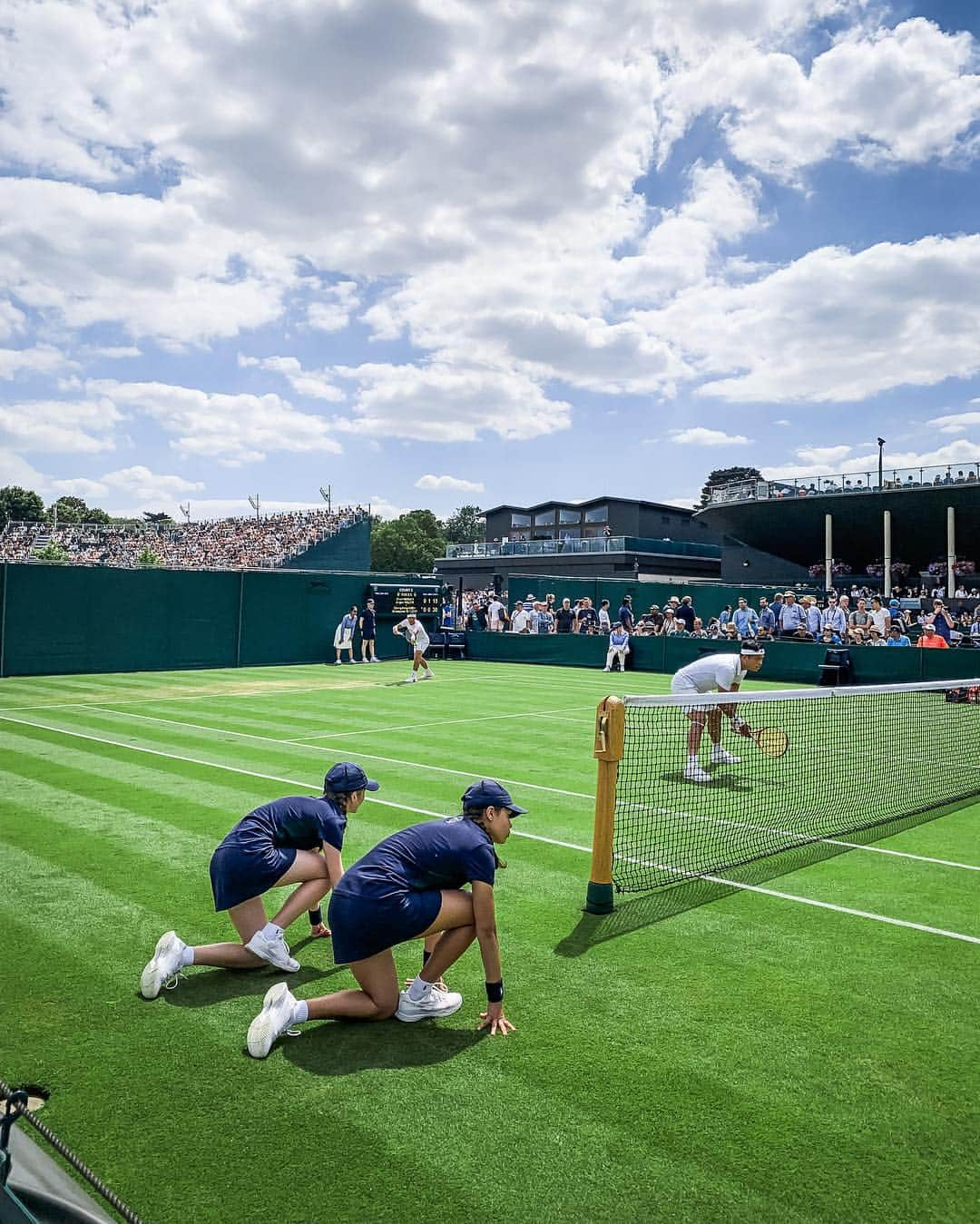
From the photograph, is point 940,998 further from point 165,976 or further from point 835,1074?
point 165,976

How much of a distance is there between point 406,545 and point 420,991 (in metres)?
97.8

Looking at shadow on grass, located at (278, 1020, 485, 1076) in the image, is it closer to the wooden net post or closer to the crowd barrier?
the wooden net post

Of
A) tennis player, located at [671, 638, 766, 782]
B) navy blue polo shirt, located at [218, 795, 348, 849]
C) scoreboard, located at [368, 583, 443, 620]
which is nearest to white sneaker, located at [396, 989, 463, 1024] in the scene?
navy blue polo shirt, located at [218, 795, 348, 849]

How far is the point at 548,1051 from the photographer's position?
16.0 ft

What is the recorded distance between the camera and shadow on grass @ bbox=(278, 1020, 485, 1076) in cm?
473

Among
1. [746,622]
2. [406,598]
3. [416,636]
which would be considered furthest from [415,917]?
[406,598]

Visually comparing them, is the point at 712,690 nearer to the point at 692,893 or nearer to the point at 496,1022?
the point at 692,893

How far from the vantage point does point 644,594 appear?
120 feet

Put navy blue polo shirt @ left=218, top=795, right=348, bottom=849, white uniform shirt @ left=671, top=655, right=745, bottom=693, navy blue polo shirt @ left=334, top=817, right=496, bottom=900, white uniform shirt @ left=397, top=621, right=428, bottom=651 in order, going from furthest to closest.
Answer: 1. white uniform shirt @ left=397, top=621, right=428, bottom=651
2. white uniform shirt @ left=671, top=655, right=745, bottom=693
3. navy blue polo shirt @ left=218, top=795, right=348, bottom=849
4. navy blue polo shirt @ left=334, top=817, right=496, bottom=900

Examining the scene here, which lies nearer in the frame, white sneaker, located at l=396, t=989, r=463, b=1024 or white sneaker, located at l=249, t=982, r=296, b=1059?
white sneaker, located at l=249, t=982, r=296, b=1059

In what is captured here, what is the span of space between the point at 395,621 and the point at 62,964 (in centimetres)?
2886

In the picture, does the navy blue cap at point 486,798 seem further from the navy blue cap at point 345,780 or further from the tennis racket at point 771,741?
the tennis racket at point 771,741

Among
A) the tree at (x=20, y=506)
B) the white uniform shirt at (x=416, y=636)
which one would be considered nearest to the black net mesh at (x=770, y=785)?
the white uniform shirt at (x=416, y=636)

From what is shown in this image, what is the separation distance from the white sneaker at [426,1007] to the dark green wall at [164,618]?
78.6 feet
